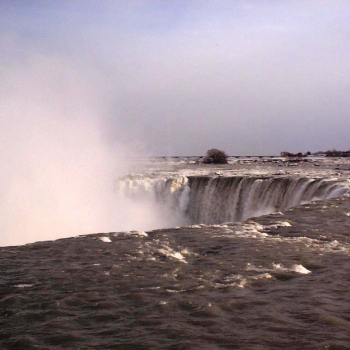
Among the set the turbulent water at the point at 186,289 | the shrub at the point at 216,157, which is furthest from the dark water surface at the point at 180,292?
the shrub at the point at 216,157

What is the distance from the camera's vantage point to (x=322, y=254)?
7758 mm

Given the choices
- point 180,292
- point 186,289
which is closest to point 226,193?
point 186,289

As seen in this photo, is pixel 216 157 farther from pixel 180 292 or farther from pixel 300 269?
pixel 180 292

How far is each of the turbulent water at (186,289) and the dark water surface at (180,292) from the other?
1 centimetres

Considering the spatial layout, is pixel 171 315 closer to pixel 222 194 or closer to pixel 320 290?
pixel 320 290

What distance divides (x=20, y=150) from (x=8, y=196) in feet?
15.7

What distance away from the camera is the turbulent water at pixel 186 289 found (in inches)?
180

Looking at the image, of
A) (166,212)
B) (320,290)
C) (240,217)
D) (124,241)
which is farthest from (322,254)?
Answer: (166,212)

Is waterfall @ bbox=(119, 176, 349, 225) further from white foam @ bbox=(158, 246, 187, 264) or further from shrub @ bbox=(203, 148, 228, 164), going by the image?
shrub @ bbox=(203, 148, 228, 164)

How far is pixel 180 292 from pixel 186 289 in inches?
6.0

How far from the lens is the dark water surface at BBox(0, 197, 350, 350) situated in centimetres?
455

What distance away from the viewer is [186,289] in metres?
6.07

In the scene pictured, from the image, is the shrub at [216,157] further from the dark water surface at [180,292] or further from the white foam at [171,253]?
the white foam at [171,253]

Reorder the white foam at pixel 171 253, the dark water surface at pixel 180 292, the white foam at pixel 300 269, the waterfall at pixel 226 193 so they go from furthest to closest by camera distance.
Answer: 1. the waterfall at pixel 226 193
2. the white foam at pixel 171 253
3. the white foam at pixel 300 269
4. the dark water surface at pixel 180 292
